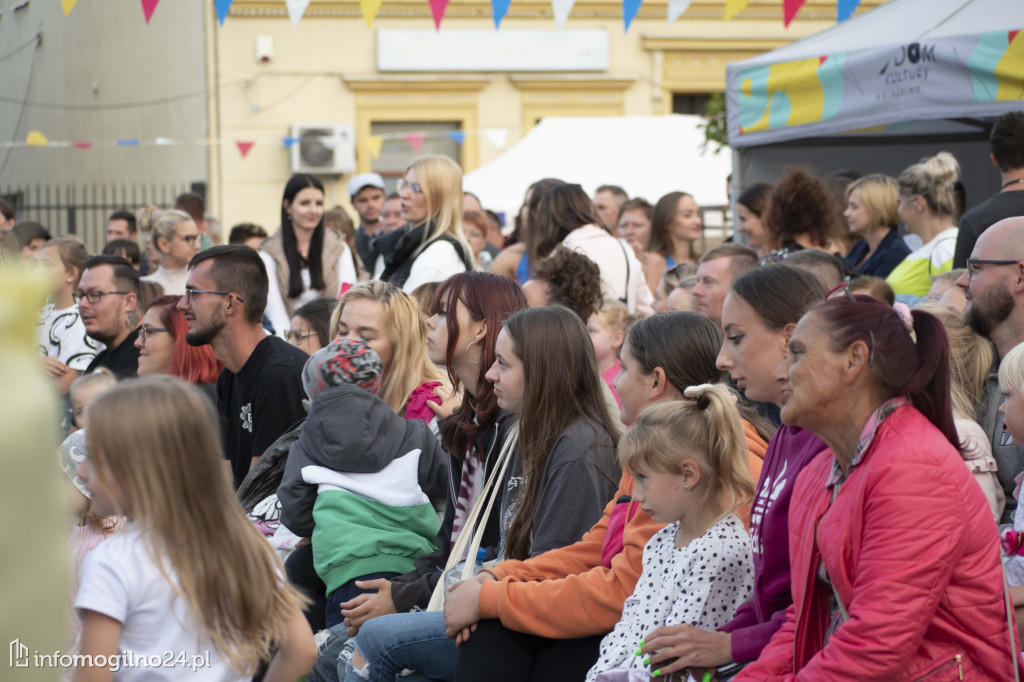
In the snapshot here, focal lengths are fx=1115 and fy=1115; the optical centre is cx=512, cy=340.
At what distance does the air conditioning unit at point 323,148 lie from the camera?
51.2ft

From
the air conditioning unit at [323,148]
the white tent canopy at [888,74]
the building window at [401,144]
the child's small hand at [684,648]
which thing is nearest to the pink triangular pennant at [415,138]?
the building window at [401,144]

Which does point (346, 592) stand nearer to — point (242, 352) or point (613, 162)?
point (242, 352)

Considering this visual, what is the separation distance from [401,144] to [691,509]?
1438 centimetres

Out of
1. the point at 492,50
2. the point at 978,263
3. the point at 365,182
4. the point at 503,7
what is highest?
the point at 492,50

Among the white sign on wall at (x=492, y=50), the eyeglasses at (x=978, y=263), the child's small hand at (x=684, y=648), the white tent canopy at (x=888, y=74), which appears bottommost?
the child's small hand at (x=684, y=648)

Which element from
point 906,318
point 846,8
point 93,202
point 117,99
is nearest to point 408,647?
point 906,318

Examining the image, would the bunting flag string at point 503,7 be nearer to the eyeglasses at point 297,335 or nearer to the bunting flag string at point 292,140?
the eyeglasses at point 297,335

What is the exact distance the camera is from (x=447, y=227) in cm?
589

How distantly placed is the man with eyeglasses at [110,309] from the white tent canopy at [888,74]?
400 centimetres

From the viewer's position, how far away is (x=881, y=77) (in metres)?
6.46

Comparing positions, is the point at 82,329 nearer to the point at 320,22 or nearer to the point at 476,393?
the point at 476,393

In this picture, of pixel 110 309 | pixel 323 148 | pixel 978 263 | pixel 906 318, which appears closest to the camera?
pixel 906 318

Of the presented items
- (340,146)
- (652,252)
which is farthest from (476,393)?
(340,146)

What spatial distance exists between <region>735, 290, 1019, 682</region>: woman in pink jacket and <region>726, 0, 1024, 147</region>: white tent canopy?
4220 mm
